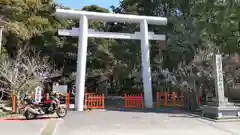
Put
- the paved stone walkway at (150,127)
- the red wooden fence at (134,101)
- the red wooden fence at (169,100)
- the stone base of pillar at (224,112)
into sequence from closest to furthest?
1. the paved stone walkway at (150,127)
2. the stone base of pillar at (224,112)
3. the red wooden fence at (134,101)
4. the red wooden fence at (169,100)

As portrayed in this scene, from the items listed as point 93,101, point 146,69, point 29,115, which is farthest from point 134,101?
point 29,115

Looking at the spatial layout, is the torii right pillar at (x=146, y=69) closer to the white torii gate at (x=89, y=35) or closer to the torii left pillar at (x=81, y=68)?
the white torii gate at (x=89, y=35)

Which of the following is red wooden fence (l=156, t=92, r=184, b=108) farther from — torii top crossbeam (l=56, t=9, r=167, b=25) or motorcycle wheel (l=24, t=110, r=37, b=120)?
motorcycle wheel (l=24, t=110, r=37, b=120)

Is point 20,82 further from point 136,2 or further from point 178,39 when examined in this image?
point 136,2

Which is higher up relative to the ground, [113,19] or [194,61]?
[113,19]

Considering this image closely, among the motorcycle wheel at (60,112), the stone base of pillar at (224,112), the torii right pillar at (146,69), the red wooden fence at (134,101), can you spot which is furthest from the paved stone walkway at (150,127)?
the red wooden fence at (134,101)

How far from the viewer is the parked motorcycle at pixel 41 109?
14750 millimetres

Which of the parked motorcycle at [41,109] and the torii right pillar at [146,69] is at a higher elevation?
the torii right pillar at [146,69]

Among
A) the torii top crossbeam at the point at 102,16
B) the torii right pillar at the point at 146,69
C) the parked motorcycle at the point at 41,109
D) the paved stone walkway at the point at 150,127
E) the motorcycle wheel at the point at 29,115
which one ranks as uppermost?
the torii top crossbeam at the point at 102,16

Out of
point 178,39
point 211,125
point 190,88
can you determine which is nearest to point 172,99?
point 190,88

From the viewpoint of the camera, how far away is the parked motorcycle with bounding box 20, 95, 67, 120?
1475 centimetres

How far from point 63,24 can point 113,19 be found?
10.4 metres

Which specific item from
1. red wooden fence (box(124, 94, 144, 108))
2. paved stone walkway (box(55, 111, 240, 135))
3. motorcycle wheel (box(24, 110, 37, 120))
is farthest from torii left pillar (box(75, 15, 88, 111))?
paved stone walkway (box(55, 111, 240, 135))

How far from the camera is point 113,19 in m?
20.6
